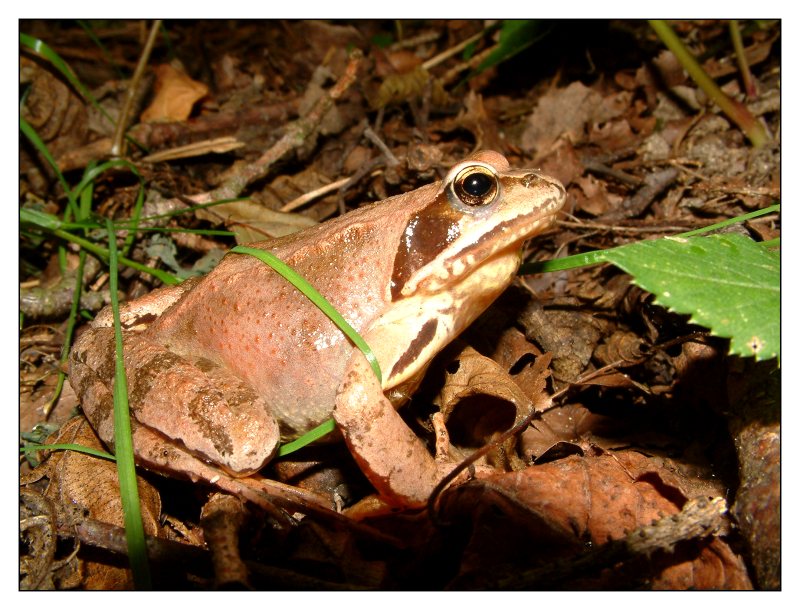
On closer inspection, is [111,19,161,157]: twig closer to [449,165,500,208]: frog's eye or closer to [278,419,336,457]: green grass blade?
[278,419,336,457]: green grass blade

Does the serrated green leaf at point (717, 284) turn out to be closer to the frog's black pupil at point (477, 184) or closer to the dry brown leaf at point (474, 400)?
the frog's black pupil at point (477, 184)

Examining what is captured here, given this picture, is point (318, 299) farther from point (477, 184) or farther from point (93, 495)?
point (93, 495)

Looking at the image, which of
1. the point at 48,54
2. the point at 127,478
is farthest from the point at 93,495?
the point at 48,54

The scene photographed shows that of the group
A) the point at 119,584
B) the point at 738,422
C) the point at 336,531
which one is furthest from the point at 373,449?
the point at 738,422

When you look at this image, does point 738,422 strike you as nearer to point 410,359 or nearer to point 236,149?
point 410,359

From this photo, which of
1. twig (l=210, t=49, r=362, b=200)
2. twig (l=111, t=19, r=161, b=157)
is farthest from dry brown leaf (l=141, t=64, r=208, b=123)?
twig (l=210, t=49, r=362, b=200)

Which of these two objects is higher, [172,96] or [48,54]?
[48,54]

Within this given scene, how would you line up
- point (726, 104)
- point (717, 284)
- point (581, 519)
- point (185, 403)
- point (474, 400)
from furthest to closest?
1. point (726, 104)
2. point (474, 400)
3. point (185, 403)
4. point (581, 519)
5. point (717, 284)

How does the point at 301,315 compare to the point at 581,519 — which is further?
the point at 301,315
